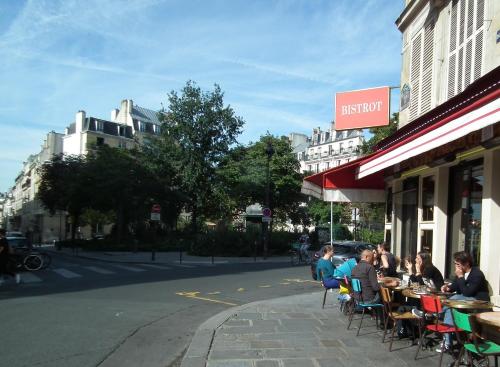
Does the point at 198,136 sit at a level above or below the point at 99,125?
below

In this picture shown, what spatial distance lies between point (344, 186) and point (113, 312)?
561cm

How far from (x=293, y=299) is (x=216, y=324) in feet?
12.2

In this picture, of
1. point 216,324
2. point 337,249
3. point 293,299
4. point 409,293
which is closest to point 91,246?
point 337,249

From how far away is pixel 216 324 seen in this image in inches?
330

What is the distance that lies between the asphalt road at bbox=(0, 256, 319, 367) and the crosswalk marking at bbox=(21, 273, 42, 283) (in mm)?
29

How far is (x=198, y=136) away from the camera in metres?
40.1

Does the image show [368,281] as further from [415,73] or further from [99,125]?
[99,125]

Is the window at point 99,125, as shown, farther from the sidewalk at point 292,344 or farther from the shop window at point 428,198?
the shop window at point 428,198

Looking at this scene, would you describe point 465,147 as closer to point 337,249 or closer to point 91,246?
point 337,249

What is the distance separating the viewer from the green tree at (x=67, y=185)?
3622 cm

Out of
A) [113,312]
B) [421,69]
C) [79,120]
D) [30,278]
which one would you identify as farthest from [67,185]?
[79,120]

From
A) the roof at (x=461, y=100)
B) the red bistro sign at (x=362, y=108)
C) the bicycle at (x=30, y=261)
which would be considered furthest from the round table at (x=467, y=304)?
the bicycle at (x=30, y=261)

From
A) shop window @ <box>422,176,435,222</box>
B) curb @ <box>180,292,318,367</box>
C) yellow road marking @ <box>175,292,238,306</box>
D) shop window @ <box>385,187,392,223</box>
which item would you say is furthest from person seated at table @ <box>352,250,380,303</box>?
yellow road marking @ <box>175,292,238,306</box>

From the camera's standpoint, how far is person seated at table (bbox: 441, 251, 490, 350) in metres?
6.12
